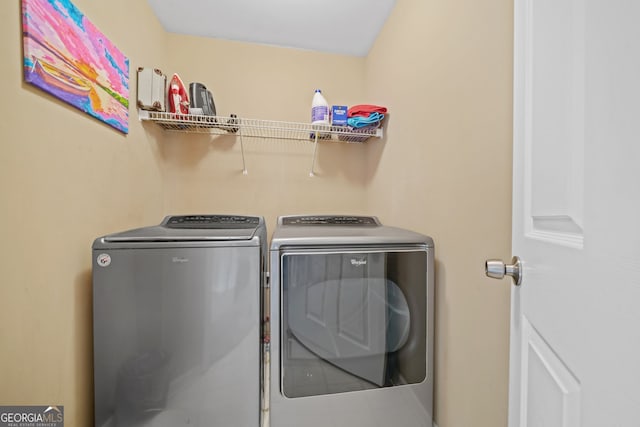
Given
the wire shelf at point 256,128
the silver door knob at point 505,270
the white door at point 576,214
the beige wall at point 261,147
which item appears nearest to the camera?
the white door at point 576,214

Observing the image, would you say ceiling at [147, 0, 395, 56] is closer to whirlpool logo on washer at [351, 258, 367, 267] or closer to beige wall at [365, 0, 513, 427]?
beige wall at [365, 0, 513, 427]

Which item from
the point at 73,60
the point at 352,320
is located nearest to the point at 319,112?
the point at 73,60

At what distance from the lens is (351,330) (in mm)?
1183

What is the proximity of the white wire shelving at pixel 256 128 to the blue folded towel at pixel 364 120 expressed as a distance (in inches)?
2.1

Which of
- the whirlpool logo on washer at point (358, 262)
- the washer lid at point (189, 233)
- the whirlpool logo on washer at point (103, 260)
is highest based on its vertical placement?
the washer lid at point (189, 233)

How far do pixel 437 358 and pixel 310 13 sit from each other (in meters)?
2.19

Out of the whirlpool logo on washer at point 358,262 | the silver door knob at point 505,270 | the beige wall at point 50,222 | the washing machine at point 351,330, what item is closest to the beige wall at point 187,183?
the beige wall at point 50,222

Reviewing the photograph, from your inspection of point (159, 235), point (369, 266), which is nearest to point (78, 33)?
point (159, 235)

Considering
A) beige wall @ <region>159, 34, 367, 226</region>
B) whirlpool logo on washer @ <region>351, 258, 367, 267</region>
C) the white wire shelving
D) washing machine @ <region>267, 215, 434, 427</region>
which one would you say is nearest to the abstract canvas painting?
the white wire shelving

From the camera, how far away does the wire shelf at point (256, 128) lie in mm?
1657

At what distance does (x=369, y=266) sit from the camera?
3.89 ft

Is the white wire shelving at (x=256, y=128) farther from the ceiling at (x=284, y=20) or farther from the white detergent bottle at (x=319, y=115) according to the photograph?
the ceiling at (x=284, y=20)

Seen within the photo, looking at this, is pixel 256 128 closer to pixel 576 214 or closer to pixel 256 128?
pixel 256 128

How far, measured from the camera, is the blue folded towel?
5.71 ft
